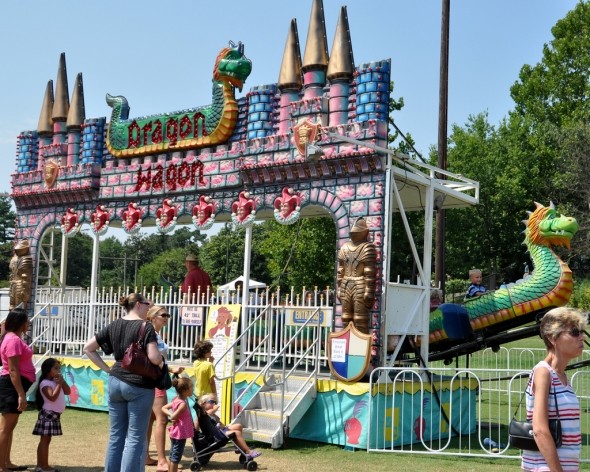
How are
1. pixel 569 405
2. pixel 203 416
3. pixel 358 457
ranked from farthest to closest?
pixel 358 457 → pixel 203 416 → pixel 569 405

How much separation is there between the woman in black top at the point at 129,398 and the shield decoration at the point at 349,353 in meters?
3.92

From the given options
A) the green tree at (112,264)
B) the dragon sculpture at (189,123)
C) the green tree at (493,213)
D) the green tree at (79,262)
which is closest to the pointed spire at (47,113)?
the dragon sculpture at (189,123)

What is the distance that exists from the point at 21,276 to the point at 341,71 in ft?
24.9

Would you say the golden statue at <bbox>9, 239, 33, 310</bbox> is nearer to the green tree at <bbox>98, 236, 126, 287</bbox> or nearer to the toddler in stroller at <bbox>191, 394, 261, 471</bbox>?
the toddler in stroller at <bbox>191, 394, 261, 471</bbox>

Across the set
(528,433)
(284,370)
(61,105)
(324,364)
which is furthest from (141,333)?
(61,105)

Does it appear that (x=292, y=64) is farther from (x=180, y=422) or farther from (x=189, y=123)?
(x=180, y=422)

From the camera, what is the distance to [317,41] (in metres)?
11.1

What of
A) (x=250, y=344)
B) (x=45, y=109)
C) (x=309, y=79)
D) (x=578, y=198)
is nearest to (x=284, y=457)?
(x=250, y=344)

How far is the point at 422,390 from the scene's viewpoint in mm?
9898

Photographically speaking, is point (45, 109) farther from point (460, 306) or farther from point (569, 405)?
point (569, 405)

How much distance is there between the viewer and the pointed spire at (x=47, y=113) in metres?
15.2

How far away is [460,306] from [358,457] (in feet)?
11.2

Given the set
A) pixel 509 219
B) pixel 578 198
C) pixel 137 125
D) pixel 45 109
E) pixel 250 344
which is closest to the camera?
pixel 250 344

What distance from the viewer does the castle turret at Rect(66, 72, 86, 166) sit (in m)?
14.6
